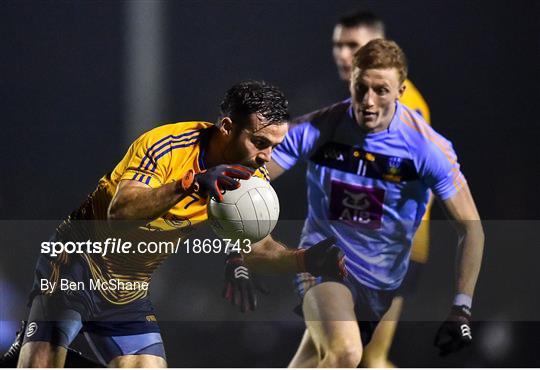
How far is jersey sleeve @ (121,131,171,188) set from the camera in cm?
474

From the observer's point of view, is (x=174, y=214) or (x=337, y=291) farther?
(x=337, y=291)

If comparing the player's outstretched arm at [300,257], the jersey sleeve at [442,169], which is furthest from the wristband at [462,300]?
the player's outstretched arm at [300,257]

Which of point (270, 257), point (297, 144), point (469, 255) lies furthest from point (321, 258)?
point (469, 255)

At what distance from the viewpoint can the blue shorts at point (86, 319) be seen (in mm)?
4961

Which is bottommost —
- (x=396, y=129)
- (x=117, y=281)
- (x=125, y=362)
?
(x=125, y=362)

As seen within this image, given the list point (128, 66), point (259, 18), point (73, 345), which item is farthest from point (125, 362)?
point (259, 18)

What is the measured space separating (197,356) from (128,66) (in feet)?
6.05

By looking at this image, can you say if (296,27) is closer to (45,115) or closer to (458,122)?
(458,122)

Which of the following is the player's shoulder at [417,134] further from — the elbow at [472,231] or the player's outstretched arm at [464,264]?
the elbow at [472,231]

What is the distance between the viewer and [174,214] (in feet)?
16.6

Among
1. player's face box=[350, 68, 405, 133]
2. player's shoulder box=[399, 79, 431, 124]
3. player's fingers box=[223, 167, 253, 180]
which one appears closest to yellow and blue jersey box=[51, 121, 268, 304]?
player's fingers box=[223, 167, 253, 180]

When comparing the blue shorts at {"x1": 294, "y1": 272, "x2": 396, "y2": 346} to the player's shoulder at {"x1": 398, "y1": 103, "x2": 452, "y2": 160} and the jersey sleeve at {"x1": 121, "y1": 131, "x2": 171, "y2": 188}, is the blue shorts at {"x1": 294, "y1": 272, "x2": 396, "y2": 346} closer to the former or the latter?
the player's shoulder at {"x1": 398, "y1": 103, "x2": 452, "y2": 160}

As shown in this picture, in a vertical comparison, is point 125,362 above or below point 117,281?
below

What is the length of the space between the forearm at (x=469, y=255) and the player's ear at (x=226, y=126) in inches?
64.5
